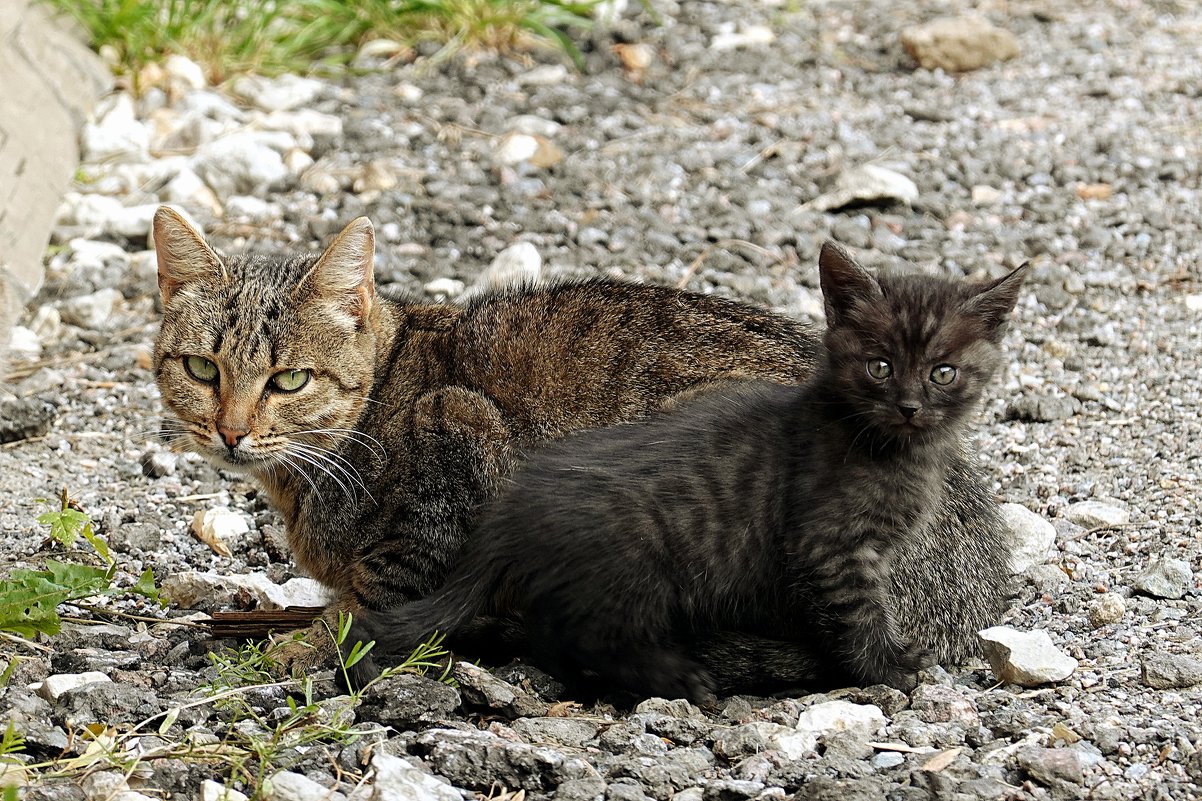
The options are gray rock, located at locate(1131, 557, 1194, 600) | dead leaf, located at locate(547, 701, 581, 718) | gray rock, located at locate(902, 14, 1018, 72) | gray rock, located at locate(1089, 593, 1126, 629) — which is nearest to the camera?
dead leaf, located at locate(547, 701, 581, 718)

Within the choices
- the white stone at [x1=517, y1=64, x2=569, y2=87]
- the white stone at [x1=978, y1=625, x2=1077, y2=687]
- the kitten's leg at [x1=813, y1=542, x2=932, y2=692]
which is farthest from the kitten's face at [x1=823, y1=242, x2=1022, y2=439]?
the white stone at [x1=517, y1=64, x2=569, y2=87]

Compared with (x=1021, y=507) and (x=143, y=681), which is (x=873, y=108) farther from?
(x=143, y=681)

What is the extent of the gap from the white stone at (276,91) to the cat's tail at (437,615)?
4.92 metres

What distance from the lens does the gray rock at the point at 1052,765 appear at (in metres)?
3.27

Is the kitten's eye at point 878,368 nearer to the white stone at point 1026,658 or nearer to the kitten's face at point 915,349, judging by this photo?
the kitten's face at point 915,349

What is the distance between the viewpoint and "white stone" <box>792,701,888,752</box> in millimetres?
3611

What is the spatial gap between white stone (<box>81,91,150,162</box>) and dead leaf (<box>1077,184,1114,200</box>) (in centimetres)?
511

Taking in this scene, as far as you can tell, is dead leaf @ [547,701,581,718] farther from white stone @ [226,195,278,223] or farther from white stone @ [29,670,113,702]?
white stone @ [226,195,278,223]

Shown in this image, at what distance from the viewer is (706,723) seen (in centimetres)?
368

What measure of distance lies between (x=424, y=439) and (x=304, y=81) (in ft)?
15.6

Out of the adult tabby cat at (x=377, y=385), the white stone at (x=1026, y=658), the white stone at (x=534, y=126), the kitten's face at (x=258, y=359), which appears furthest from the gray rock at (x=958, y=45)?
the white stone at (x=1026, y=658)

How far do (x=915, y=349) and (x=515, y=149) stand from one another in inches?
166

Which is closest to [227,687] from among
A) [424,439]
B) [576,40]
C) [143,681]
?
[143,681]

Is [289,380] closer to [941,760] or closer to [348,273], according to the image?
[348,273]
